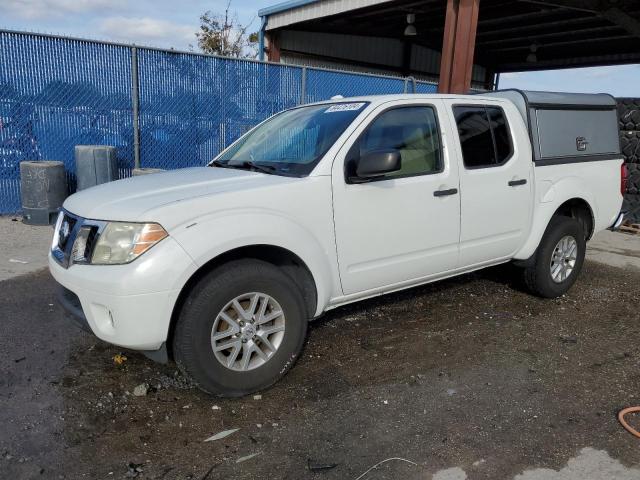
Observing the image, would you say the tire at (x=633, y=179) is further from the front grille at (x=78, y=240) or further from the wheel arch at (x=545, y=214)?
the front grille at (x=78, y=240)

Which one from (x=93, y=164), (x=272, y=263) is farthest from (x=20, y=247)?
(x=272, y=263)

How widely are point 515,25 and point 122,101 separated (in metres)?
15.4

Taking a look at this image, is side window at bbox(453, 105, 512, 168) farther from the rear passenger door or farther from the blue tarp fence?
the blue tarp fence

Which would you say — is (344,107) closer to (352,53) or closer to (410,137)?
(410,137)

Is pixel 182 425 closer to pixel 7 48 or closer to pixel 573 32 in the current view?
pixel 7 48

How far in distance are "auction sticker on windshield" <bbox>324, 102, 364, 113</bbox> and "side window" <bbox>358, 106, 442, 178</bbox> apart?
0.19m

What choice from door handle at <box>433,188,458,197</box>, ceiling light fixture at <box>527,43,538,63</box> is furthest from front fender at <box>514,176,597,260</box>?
ceiling light fixture at <box>527,43,538,63</box>

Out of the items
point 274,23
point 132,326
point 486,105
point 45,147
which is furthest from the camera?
point 274,23

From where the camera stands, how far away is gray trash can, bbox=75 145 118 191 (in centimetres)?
769

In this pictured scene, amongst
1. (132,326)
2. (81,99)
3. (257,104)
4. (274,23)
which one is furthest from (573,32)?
(132,326)

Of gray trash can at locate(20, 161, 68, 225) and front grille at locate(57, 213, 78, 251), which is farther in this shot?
gray trash can at locate(20, 161, 68, 225)

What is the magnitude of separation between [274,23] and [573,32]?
36.0 ft

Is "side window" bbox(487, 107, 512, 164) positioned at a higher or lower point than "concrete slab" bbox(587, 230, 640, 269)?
higher

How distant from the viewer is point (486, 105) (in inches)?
176
